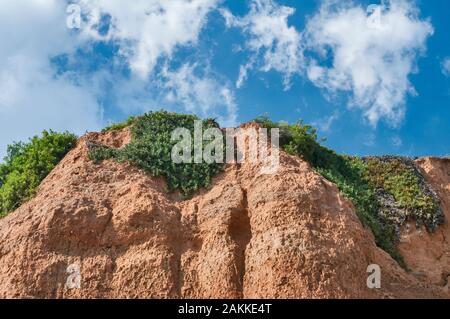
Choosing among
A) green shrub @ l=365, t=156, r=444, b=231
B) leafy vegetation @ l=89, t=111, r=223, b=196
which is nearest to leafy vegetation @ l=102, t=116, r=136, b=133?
leafy vegetation @ l=89, t=111, r=223, b=196

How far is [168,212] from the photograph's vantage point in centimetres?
1498

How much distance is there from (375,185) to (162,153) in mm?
6866

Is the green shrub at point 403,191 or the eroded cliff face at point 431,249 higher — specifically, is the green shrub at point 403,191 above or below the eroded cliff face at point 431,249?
above

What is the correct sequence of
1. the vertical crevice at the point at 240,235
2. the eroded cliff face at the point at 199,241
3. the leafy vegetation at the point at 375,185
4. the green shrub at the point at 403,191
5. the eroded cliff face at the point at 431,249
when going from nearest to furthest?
the eroded cliff face at the point at 199,241
the vertical crevice at the point at 240,235
the eroded cliff face at the point at 431,249
the leafy vegetation at the point at 375,185
the green shrub at the point at 403,191

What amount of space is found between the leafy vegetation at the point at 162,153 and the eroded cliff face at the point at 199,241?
305 mm

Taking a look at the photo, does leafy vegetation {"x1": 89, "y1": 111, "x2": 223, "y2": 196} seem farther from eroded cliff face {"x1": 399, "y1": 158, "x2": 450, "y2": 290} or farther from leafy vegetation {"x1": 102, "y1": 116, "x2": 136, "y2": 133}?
eroded cliff face {"x1": 399, "y1": 158, "x2": 450, "y2": 290}

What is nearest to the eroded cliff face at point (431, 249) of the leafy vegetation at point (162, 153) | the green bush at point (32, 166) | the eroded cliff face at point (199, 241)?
the eroded cliff face at point (199, 241)

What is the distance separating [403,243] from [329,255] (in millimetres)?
5282

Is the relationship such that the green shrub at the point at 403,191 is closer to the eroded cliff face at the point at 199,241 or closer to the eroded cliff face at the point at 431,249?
the eroded cliff face at the point at 431,249

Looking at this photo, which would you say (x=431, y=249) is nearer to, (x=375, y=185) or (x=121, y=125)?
(x=375, y=185)

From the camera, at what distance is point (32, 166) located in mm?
17625

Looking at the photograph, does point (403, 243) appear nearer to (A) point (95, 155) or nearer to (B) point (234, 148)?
(B) point (234, 148)

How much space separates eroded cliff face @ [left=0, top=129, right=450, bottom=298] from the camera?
13469 millimetres

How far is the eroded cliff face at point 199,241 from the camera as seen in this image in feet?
44.2
